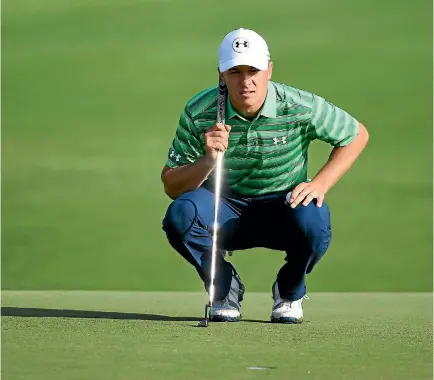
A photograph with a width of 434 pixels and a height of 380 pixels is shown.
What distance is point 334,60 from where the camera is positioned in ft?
36.4

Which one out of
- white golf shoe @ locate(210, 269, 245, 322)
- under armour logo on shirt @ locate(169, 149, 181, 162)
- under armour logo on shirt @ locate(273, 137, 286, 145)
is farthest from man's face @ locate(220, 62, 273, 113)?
white golf shoe @ locate(210, 269, 245, 322)

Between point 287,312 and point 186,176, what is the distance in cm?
58

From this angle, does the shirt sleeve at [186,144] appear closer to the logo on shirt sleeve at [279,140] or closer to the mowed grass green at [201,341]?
the logo on shirt sleeve at [279,140]

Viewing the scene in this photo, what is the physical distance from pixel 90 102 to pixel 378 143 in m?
2.49

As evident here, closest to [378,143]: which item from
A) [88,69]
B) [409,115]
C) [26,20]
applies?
[409,115]

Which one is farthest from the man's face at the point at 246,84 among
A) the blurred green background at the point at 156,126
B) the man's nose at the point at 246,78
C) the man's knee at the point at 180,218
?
the blurred green background at the point at 156,126

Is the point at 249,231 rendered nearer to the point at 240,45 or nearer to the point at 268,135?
the point at 268,135

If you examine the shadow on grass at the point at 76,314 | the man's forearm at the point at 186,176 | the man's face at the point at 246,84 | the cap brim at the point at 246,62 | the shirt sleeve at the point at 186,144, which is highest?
the cap brim at the point at 246,62

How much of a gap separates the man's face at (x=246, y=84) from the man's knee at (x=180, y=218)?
1.29ft

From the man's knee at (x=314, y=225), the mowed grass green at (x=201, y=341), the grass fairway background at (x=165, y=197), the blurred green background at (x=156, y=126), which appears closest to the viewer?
the mowed grass green at (x=201, y=341)

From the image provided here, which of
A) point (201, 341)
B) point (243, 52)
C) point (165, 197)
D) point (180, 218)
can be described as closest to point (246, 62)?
point (243, 52)

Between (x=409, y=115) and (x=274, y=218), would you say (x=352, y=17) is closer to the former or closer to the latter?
(x=409, y=115)

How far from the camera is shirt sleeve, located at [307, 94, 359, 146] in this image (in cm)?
438

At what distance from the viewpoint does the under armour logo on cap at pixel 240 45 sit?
412 centimetres
